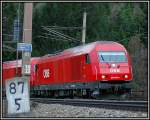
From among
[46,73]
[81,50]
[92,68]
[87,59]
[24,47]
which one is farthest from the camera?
[46,73]

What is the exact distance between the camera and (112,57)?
81.3ft

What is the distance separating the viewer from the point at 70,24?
184 feet

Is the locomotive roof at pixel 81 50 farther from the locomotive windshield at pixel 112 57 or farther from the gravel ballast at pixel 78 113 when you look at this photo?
the gravel ballast at pixel 78 113

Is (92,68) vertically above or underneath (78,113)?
above

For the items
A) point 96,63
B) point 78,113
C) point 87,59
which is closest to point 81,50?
point 87,59

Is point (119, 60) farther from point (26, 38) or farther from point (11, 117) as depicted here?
point (11, 117)

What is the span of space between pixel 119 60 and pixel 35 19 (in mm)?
34038

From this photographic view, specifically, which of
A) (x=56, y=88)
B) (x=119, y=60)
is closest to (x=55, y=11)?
(x=56, y=88)

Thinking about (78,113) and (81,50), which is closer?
(78,113)

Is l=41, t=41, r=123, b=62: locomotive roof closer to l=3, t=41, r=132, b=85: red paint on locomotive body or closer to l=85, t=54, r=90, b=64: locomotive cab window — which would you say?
l=3, t=41, r=132, b=85: red paint on locomotive body

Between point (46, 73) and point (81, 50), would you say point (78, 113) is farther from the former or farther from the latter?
point (46, 73)

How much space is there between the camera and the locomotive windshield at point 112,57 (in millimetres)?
24555

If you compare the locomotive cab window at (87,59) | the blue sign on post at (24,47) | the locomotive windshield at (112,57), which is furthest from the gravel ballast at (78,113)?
the locomotive windshield at (112,57)

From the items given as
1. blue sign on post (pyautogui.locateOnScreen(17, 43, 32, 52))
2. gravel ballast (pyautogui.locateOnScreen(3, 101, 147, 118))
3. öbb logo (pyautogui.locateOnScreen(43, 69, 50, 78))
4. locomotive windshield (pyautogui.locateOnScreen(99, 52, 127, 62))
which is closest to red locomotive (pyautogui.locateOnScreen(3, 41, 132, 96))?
locomotive windshield (pyautogui.locateOnScreen(99, 52, 127, 62))
